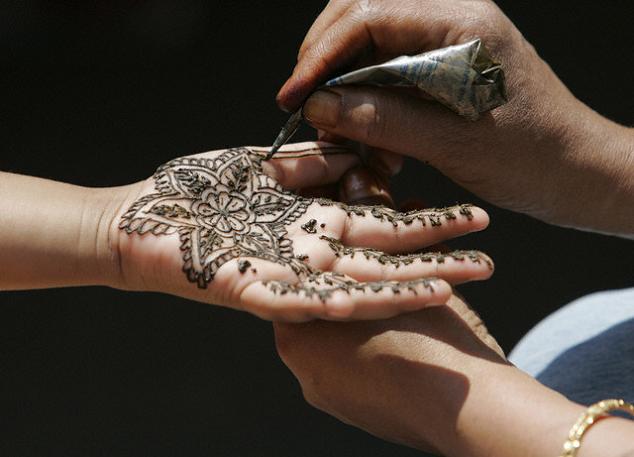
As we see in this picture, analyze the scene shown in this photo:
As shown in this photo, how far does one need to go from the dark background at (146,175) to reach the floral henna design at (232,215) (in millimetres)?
1138

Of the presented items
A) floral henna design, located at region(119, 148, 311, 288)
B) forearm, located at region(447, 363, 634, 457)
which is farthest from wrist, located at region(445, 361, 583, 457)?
floral henna design, located at region(119, 148, 311, 288)

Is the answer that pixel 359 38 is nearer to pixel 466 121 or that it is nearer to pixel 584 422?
pixel 466 121

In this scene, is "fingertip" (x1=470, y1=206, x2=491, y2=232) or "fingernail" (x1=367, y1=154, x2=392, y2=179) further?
"fingernail" (x1=367, y1=154, x2=392, y2=179)

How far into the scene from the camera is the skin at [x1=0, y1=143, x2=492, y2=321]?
1144mm

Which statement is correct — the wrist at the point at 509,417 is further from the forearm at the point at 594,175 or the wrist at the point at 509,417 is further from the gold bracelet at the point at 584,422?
the forearm at the point at 594,175

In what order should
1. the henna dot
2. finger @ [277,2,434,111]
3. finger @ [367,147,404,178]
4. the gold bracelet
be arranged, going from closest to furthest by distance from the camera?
the gold bracelet < the henna dot < finger @ [277,2,434,111] < finger @ [367,147,404,178]

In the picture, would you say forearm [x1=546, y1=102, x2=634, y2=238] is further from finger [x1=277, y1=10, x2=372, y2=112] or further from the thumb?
finger [x1=277, y1=10, x2=372, y2=112]

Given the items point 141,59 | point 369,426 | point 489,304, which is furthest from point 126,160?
point 369,426

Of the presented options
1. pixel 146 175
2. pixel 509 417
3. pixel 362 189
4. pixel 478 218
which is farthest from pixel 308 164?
pixel 146 175

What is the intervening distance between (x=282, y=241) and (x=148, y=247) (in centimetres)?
20

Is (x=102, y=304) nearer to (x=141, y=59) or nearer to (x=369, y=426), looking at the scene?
(x=141, y=59)

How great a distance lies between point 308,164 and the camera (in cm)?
143

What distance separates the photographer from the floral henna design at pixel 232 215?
3.85 feet

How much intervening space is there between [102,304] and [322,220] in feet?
4.45
